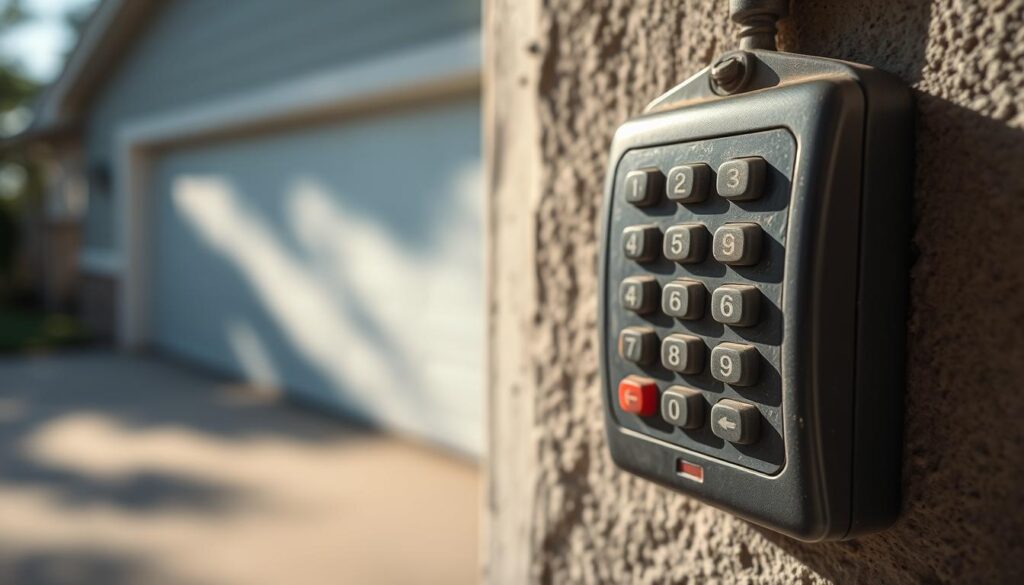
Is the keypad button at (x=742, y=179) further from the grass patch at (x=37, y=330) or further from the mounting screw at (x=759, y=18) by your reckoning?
the grass patch at (x=37, y=330)

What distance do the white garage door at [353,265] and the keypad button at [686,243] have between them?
2958 mm

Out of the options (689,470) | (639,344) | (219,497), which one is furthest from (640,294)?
(219,497)

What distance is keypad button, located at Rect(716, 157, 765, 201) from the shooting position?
0.55 meters

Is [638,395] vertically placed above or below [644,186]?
below

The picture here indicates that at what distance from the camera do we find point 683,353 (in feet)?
1.99

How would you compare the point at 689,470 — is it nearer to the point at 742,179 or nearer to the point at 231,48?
the point at 742,179

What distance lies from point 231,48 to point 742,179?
580cm

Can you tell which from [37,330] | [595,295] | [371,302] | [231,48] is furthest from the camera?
[37,330]

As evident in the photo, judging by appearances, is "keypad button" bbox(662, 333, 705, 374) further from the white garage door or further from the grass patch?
the grass patch

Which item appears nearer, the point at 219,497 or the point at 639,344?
the point at 639,344

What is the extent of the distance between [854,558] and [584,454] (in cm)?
30

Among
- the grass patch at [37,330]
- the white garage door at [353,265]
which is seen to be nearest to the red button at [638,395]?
the white garage door at [353,265]

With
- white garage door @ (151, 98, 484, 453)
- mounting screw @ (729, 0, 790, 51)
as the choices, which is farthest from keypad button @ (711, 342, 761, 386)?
white garage door @ (151, 98, 484, 453)

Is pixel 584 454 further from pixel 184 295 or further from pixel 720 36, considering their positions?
pixel 184 295
